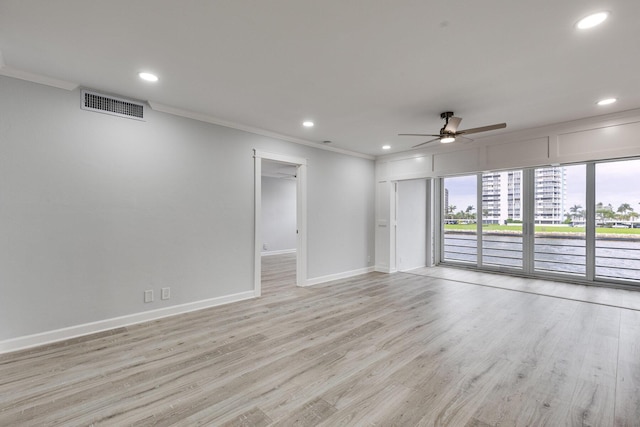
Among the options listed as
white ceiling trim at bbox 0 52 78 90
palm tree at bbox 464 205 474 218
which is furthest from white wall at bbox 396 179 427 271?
white ceiling trim at bbox 0 52 78 90

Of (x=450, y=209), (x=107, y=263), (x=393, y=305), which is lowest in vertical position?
(x=393, y=305)

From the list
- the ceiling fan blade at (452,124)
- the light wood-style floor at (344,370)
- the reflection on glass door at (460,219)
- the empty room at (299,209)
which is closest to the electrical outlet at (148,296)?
the empty room at (299,209)

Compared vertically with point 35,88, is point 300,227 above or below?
below

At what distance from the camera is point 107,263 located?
327 cm

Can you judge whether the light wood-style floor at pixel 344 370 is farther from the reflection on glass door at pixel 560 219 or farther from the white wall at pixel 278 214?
the white wall at pixel 278 214

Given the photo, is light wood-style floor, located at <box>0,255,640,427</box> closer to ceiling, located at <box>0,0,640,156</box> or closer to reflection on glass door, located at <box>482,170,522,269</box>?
reflection on glass door, located at <box>482,170,522,269</box>

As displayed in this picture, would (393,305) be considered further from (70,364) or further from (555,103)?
(70,364)

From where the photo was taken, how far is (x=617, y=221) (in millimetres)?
5141

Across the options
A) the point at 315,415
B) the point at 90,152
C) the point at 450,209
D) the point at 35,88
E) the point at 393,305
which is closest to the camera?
the point at 315,415

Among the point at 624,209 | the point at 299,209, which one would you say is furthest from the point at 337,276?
the point at 624,209

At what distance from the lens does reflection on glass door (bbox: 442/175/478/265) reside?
6961mm

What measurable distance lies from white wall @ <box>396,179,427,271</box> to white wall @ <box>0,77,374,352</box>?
3.45 meters

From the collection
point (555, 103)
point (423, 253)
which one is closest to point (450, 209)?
point (423, 253)

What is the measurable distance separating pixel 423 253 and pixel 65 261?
22.8ft
